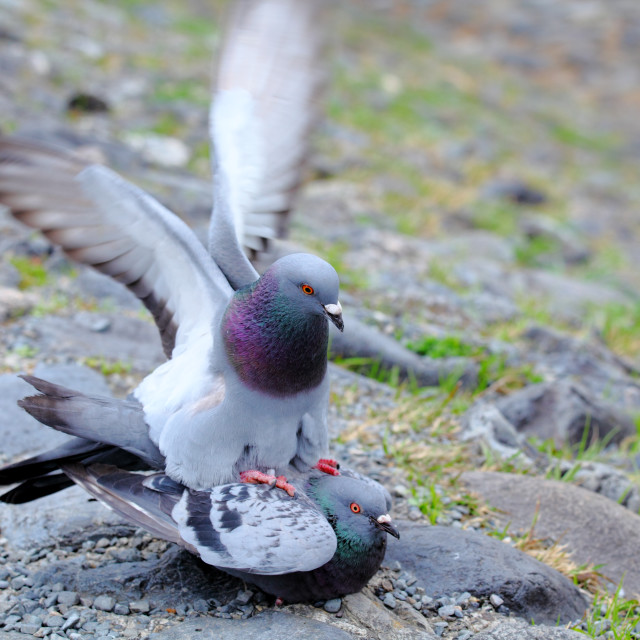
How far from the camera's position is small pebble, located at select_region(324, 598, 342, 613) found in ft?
8.98

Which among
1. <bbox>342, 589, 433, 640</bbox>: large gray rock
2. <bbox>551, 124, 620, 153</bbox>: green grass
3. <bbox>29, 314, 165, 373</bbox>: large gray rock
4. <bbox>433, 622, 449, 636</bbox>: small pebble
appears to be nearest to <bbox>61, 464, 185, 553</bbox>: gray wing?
<bbox>342, 589, 433, 640</bbox>: large gray rock

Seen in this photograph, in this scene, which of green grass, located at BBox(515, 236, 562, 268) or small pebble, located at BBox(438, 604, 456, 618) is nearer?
small pebble, located at BBox(438, 604, 456, 618)

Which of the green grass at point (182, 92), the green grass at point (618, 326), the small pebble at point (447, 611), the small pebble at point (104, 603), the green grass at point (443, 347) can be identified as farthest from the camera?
the green grass at point (182, 92)

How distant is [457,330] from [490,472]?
1.83 m

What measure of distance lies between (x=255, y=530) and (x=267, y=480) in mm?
252

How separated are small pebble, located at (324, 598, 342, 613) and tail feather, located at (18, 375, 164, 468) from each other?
0.79 meters

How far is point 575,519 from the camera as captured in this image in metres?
3.49

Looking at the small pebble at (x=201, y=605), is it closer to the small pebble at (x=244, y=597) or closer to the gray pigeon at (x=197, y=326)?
the small pebble at (x=244, y=597)

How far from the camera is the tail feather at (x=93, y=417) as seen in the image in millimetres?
2908

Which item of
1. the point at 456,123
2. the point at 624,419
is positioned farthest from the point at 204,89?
the point at 624,419

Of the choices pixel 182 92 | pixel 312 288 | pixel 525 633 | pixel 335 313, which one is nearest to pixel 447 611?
pixel 525 633

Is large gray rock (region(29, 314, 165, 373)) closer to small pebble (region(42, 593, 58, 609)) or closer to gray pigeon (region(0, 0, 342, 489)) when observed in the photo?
gray pigeon (region(0, 0, 342, 489))

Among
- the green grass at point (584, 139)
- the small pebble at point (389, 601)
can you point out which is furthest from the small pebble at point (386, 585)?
the green grass at point (584, 139)

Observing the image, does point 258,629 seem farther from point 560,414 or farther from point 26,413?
point 560,414
